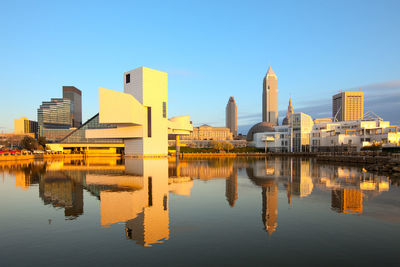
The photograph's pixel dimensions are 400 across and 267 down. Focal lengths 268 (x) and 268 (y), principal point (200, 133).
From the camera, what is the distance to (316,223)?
1126cm

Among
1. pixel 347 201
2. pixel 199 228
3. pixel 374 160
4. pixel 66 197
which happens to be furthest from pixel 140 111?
pixel 199 228

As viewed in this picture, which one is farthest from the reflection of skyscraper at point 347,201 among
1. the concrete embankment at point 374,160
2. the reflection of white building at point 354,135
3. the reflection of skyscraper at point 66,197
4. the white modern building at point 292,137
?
the white modern building at point 292,137

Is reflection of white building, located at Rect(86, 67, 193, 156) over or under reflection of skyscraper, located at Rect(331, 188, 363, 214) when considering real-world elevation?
over

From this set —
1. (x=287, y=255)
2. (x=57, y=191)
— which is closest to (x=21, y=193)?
(x=57, y=191)

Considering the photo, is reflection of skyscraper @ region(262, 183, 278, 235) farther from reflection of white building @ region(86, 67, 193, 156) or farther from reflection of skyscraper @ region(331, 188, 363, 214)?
reflection of white building @ region(86, 67, 193, 156)

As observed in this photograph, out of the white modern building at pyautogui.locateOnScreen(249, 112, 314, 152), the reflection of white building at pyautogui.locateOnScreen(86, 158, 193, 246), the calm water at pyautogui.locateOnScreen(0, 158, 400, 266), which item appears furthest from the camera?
the white modern building at pyautogui.locateOnScreen(249, 112, 314, 152)

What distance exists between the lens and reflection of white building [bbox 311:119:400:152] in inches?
2675

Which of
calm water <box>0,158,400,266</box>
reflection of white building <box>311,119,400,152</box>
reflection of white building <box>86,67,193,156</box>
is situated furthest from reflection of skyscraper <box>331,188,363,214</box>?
reflection of white building <box>311,119,400,152</box>

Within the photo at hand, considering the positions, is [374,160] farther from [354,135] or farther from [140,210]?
[140,210]

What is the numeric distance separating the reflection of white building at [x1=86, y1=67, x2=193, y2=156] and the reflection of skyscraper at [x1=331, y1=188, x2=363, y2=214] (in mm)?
49015

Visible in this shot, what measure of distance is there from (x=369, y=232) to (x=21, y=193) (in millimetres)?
20711

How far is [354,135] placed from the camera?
7762cm

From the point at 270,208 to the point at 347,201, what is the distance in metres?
5.10

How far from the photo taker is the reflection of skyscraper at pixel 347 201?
1362 centimetres
